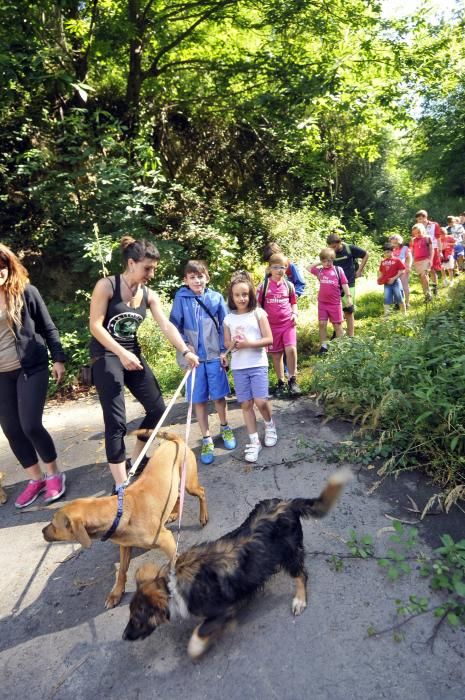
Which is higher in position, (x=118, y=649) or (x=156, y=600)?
(x=156, y=600)

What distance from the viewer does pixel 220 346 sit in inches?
167

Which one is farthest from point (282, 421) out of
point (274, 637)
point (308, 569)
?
point (274, 637)

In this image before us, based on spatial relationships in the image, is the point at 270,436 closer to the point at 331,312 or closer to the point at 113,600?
the point at 113,600

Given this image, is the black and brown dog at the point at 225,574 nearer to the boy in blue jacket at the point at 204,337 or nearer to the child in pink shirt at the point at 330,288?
the boy in blue jacket at the point at 204,337

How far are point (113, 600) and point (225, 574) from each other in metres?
0.90

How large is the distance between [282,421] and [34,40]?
776 cm

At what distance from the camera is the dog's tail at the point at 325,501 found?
2455 mm

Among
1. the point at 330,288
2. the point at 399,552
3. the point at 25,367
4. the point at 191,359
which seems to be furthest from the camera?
the point at 330,288

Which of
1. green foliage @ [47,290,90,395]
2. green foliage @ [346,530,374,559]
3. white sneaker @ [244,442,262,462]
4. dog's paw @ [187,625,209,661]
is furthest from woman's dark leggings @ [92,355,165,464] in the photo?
green foliage @ [47,290,90,395]

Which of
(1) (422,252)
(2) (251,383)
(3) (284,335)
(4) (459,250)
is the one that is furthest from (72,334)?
(4) (459,250)

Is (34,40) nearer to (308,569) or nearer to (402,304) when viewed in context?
(402,304)

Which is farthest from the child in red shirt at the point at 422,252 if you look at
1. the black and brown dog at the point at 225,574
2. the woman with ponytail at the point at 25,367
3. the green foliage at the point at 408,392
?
the woman with ponytail at the point at 25,367

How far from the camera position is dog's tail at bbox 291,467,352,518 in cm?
246

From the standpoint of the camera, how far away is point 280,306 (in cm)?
517
